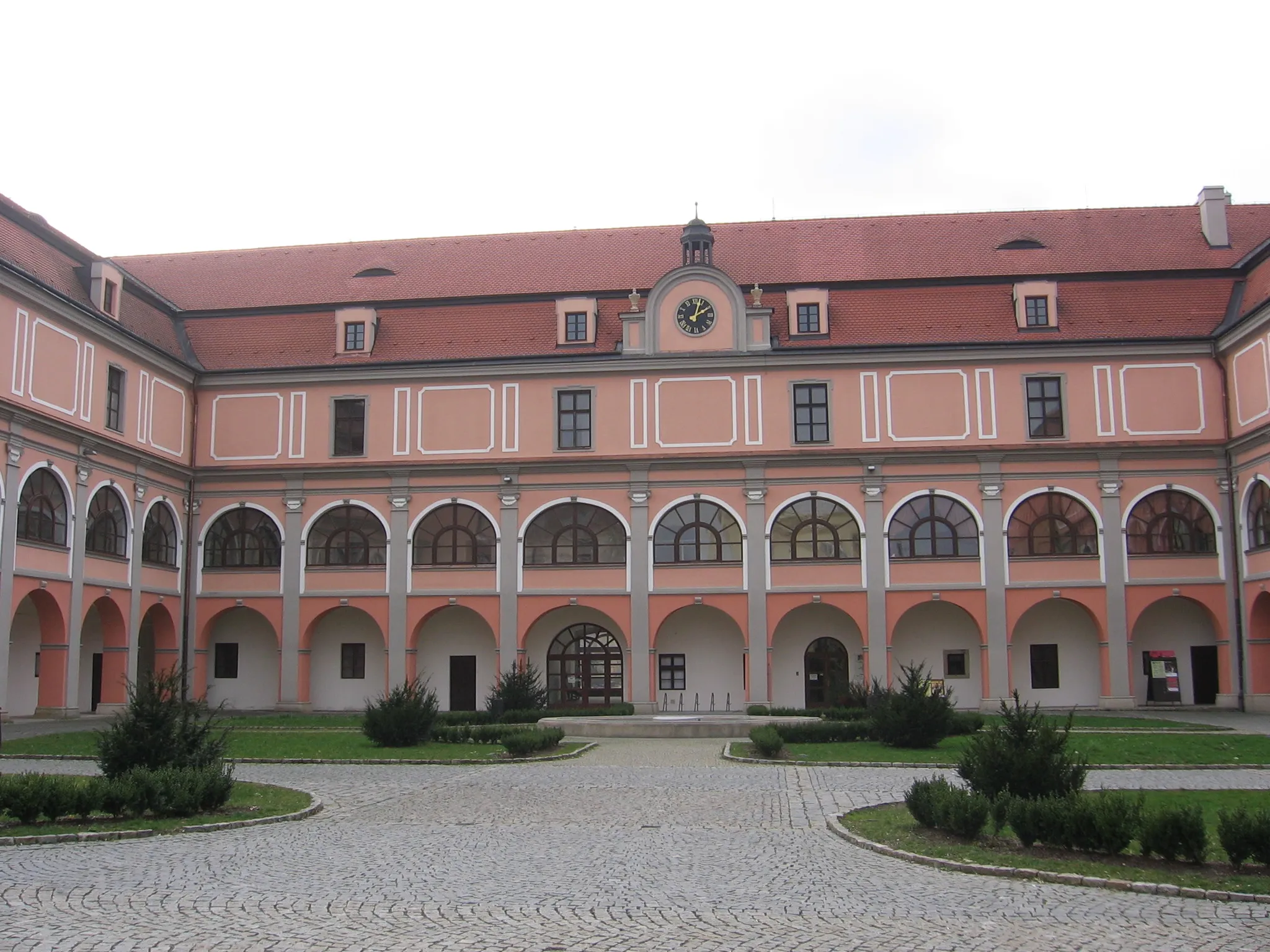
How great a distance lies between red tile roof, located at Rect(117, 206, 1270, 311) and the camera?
41062 mm

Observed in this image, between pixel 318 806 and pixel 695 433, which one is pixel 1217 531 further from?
pixel 318 806

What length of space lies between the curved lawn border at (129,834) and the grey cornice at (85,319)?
20.7m

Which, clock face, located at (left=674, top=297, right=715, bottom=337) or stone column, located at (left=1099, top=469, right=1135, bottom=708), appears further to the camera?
clock face, located at (left=674, top=297, right=715, bottom=337)

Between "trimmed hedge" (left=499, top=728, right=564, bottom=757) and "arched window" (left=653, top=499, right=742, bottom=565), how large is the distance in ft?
46.4

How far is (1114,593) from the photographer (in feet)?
122

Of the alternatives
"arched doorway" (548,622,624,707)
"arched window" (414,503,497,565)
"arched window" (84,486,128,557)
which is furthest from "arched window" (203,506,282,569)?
"arched doorway" (548,622,624,707)

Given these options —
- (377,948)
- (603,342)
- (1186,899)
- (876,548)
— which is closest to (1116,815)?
(1186,899)

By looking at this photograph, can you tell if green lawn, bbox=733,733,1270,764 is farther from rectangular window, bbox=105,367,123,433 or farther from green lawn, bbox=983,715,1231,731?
rectangular window, bbox=105,367,123,433

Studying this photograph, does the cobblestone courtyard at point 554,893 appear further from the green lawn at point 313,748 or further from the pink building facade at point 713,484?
the pink building facade at point 713,484

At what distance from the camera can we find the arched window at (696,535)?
1522 inches

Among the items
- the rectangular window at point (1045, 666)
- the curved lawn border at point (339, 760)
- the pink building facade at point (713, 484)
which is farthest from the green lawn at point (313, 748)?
the rectangular window at point (1045, 666)

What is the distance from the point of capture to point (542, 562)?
39.1m

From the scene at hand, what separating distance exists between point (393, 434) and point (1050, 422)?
2020cm

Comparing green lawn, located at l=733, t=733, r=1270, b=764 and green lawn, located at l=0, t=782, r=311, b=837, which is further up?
green lawn, located at l=0, t=782, r=311, b=837
